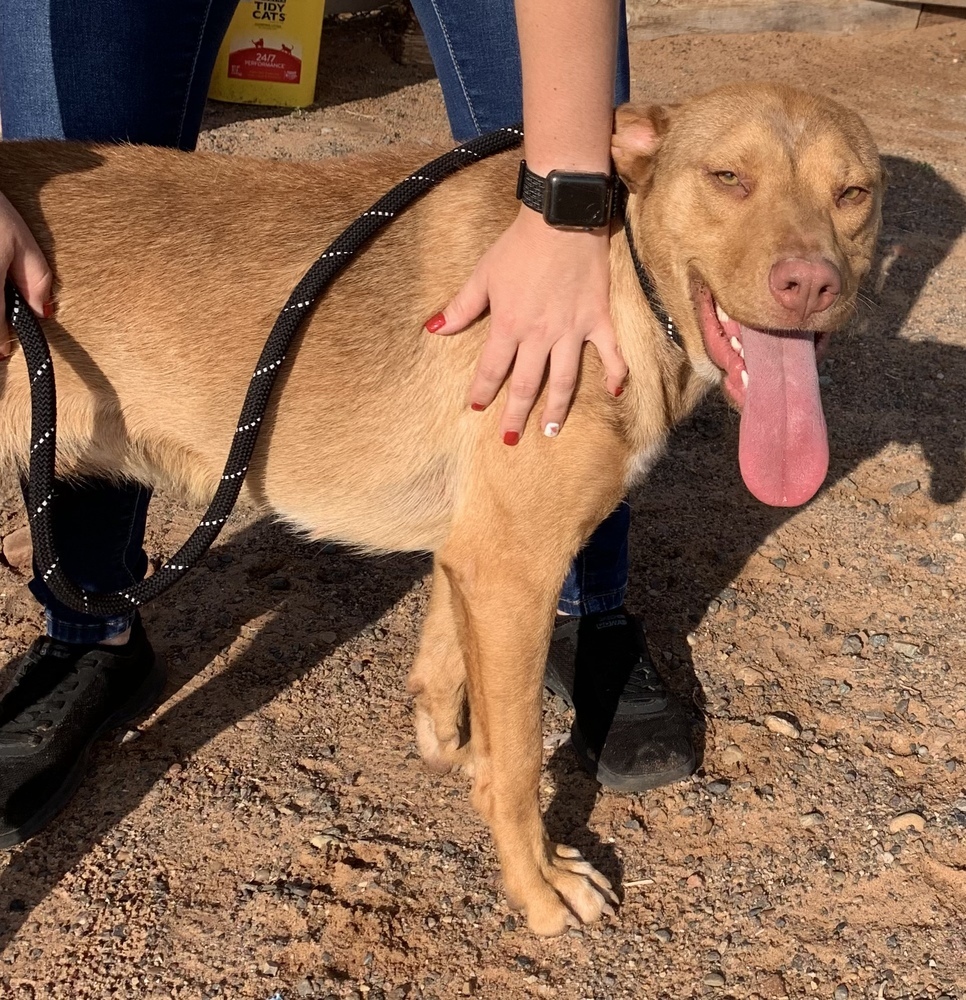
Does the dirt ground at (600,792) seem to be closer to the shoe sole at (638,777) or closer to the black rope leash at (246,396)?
the shoe sole at (638,777)

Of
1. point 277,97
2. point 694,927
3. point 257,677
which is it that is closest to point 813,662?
point 694,927

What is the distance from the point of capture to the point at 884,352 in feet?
16.6

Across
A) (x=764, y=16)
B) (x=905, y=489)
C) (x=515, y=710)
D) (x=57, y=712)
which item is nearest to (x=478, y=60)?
(x=515, y=710)

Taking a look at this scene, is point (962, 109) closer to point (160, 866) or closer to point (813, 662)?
point (813, 662)

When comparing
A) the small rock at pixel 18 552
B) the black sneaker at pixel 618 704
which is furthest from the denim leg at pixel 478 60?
the small rock at pixel 18 552

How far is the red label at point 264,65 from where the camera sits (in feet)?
23.7

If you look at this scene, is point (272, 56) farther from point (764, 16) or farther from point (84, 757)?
point (84, 757)

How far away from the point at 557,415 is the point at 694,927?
1.34 m

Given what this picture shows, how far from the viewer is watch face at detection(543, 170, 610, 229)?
2.18 meters

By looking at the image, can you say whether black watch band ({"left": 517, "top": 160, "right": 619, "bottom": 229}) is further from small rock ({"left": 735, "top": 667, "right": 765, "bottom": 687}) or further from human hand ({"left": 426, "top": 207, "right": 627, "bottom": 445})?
small rock ({"left": 735, "top": 667, "right": 765, "bottom": 687})

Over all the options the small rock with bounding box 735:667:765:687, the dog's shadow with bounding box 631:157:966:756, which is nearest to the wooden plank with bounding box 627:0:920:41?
the dog's shadow with bounding box 631:157:966:756

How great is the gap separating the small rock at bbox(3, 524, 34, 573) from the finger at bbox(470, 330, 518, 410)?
2.15 m

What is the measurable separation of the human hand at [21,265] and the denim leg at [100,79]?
1.38 ft

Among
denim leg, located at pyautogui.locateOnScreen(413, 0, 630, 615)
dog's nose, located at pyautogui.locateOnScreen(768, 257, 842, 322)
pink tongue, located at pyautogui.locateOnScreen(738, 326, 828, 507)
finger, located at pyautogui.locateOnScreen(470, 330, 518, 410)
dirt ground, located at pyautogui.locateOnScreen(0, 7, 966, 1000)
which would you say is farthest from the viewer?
denim leg, located at pyautogui.locateOnScreen(413, 0, 630, 615)
